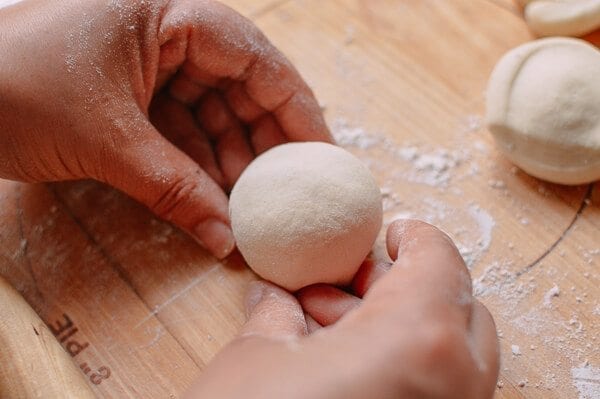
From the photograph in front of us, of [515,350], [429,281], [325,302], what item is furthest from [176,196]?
[515,350]

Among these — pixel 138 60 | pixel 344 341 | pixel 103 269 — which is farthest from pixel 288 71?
pixel 344 341

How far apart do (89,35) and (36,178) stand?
28 centimetres

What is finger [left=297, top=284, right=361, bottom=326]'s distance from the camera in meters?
1.00

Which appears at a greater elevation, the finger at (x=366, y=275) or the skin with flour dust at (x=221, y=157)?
the skin with flour dust at (x=221, y=157)

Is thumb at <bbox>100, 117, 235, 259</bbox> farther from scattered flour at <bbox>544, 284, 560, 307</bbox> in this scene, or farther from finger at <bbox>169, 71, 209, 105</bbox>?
scattered flour at <bbox>544, 284, 560, 307</bbox>

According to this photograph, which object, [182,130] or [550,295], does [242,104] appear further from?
[550,295]

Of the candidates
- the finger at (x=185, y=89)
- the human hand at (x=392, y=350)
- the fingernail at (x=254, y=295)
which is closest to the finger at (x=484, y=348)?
the human hand at (x=392, y=350)

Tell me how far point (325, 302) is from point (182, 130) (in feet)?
1.54

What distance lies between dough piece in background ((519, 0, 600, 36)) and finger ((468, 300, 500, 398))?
76 centimetres

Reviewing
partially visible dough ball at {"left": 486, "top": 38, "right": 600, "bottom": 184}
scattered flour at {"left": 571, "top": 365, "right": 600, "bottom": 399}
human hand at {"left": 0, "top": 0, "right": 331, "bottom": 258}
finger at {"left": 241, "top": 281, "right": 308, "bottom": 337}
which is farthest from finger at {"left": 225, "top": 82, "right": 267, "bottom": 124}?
scattered flour at {"left": 571, "top": 365, "right": 600, "bottom": 399}

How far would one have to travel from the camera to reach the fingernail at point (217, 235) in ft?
3.66

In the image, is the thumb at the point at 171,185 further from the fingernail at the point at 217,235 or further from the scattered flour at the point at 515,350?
the scattered flour at the point at 515,350

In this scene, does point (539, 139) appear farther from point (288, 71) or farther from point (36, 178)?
point (36, 178)

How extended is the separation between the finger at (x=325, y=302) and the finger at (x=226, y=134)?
0.96 feet
